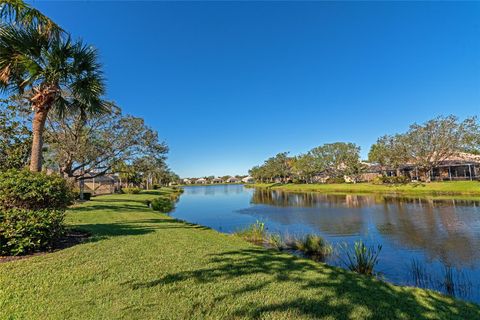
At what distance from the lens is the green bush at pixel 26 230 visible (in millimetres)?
5555

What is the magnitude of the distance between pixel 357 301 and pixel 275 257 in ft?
8.99

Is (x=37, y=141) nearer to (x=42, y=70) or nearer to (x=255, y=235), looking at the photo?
(x=42, y=70)

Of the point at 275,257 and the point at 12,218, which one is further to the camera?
the point at 275,257

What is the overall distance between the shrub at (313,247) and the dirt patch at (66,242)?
24.6ft

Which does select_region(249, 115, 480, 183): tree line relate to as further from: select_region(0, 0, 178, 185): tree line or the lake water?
select_region(0, 0, 178, 185): tree line

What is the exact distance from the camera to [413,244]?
10.7 meters

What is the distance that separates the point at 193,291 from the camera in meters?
4.14

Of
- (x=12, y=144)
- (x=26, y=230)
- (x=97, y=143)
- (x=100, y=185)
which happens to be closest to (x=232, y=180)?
(x=100, y=185)

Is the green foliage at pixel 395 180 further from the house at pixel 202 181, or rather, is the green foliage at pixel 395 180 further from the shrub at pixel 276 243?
the house at pixel 202 181

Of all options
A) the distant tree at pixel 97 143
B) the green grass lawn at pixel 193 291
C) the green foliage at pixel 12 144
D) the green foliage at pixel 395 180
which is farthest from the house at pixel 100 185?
the green foliage at pixel 395 180

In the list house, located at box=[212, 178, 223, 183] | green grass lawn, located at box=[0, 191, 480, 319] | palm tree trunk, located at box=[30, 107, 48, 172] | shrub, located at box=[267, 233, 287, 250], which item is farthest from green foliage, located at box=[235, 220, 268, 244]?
house, located at box=[212, 178, 223, 183]

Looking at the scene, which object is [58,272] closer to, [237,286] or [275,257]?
[237,286]

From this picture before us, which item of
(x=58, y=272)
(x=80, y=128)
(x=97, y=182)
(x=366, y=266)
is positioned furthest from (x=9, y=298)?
(x=97, y=182)

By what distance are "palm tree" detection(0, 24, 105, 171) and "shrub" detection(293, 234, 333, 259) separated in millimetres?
9267
